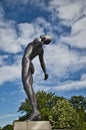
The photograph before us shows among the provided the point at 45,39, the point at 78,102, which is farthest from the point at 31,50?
the point at 78,102

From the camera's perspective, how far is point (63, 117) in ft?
214

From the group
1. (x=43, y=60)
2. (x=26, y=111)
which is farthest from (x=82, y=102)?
(x=43, y=60)

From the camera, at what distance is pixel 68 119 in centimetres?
6662

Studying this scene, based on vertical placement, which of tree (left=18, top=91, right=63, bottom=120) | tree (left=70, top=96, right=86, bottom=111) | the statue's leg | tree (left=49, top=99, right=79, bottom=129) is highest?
tree (left=70, top=96, right=86, bottom=111)

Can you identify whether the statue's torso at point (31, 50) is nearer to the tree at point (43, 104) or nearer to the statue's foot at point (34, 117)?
the statue's foot at point (34, 117)

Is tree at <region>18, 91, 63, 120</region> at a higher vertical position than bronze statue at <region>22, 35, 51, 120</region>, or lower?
higher

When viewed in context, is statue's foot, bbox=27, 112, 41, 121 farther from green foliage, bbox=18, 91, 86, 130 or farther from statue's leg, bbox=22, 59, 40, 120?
green foliage, bbox=18, 91, 86, 130

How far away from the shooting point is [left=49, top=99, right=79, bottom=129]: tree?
2552 inches

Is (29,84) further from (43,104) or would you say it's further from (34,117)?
(43,104)

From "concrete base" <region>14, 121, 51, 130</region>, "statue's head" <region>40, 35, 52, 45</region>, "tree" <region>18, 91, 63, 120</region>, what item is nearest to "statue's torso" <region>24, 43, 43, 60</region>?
"statue's head" <region>40, 35, 52, 45</region>

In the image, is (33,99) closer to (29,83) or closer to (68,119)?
(29,83)

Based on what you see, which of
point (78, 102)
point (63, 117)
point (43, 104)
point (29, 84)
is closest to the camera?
point (29, 84)

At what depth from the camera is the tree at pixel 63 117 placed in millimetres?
64812

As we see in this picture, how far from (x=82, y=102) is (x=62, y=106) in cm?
3811
